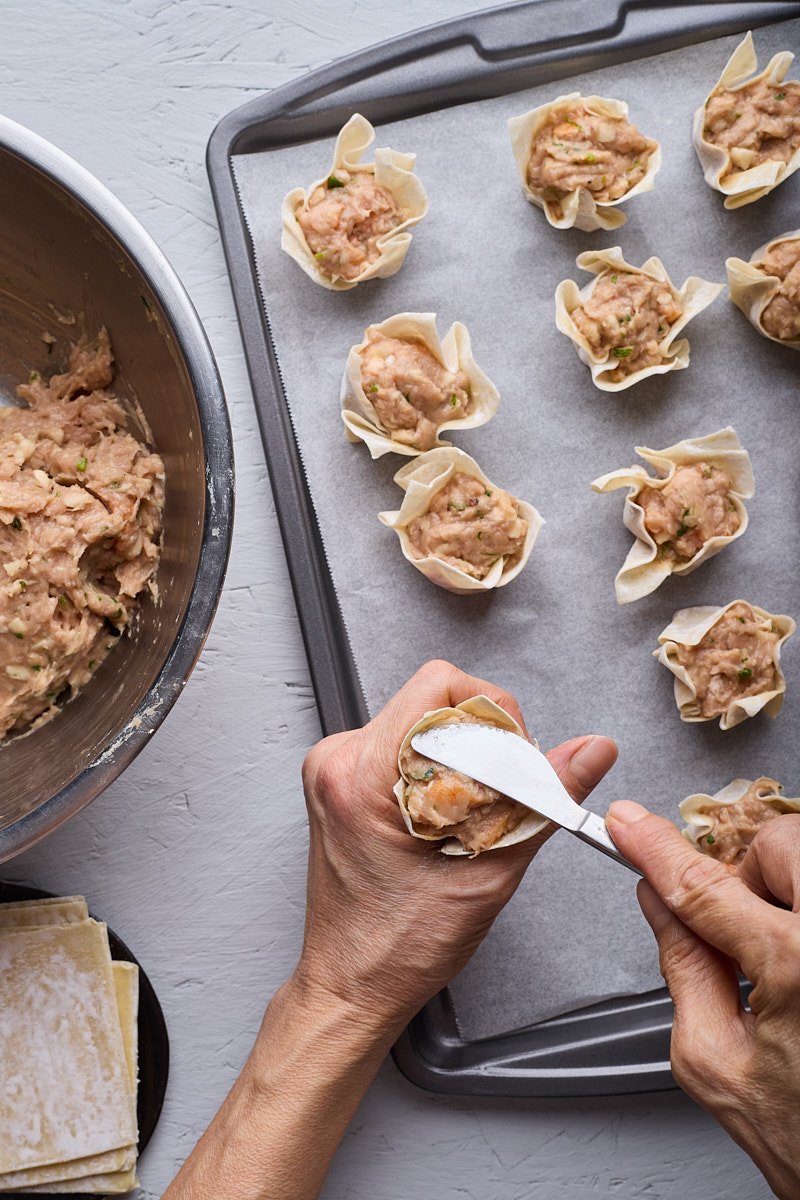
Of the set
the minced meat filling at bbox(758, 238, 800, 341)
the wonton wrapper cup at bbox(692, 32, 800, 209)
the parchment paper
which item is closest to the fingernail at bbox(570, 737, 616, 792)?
the parchment paper

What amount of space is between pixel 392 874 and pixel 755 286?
5.26 feet

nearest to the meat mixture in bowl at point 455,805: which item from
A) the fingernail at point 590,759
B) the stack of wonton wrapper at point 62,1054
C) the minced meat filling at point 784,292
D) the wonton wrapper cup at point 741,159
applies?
the fingernail at point 590,759

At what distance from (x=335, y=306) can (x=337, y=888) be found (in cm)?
137

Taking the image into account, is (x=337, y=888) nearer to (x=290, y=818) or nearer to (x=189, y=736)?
(x=290, y=818)

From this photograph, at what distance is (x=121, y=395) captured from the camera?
225 centimetres

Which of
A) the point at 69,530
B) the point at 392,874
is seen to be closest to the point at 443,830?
the point at 392,874

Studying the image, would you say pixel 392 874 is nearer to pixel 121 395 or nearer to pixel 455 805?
pixel 455 805

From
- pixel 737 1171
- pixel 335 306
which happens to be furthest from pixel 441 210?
pixel 737 1171

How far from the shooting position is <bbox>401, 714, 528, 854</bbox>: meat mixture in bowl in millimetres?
1967

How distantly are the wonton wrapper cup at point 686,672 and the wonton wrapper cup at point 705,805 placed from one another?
0.16 metres

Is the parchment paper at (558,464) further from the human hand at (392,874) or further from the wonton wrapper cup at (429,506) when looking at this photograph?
the human hand at (392,874)

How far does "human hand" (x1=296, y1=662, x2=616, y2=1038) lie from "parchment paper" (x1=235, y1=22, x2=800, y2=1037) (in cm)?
29

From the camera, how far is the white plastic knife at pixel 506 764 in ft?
6.32

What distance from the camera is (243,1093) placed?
2.25 meters
